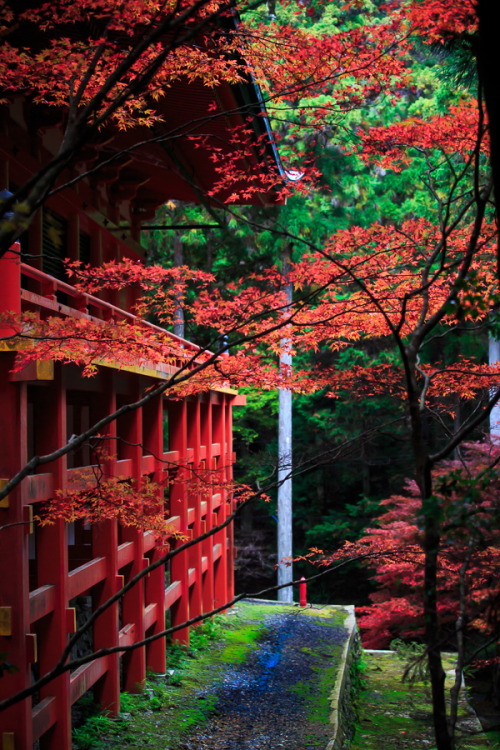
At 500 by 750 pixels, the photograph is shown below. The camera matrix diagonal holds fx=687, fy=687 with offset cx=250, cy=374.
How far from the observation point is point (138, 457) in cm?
910

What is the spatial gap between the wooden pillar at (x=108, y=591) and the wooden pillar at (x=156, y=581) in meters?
1.76

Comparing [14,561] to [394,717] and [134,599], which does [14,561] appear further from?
[394,717]

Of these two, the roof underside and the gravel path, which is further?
the gravel path

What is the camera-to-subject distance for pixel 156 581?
33.2ft

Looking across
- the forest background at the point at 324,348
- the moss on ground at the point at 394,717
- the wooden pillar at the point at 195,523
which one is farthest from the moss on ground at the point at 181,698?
the forest background at the point at 324,348

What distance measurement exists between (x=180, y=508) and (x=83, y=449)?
1964 millimetres

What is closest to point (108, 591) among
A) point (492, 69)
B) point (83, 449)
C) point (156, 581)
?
point (156, 581)

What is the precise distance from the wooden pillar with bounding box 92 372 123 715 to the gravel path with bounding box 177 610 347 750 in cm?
109

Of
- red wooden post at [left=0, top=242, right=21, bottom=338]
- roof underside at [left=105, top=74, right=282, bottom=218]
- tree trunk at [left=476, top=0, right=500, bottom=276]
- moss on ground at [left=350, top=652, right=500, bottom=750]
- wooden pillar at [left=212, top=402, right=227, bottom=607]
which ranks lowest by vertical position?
moss on ground at [left=350, top=652, right=500, bottom=750]

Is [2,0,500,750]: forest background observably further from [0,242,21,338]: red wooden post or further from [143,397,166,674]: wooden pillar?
[143,397,166,674]: wooden pillar

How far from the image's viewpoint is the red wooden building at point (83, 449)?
5.90 meters

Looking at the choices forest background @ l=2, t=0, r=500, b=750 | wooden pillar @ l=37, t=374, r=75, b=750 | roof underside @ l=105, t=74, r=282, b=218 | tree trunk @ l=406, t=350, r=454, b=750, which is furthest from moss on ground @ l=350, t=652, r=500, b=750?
roof underside @ l=105, t=74, r=282, b=218

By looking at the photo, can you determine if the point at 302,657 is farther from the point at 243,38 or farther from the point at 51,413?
the point at 243,38

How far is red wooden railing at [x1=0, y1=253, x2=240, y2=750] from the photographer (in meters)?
5.89
